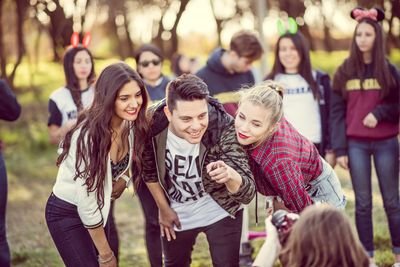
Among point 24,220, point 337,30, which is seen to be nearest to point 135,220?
point 24,220

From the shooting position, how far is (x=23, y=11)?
1144 cm

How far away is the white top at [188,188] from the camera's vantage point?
11.8 feet

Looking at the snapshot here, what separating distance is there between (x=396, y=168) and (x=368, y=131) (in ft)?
1.13

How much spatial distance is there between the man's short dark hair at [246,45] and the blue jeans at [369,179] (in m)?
0.98

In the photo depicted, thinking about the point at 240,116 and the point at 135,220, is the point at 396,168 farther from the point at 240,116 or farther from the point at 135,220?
the point at 135,220

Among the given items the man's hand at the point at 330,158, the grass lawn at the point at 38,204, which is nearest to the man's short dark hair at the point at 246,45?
the man's hand at the point at 330,158

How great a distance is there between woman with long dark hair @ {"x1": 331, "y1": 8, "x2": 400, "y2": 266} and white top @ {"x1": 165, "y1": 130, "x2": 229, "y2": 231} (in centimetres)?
149

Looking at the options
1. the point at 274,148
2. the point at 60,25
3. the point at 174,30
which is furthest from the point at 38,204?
the point at 174,30

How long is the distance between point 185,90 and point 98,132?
0.51 metres

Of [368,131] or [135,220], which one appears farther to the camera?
[135,220]

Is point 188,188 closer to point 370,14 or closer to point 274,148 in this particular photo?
point 274,148

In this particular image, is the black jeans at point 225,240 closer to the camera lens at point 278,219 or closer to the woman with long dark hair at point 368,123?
the camera lens at point 278,219

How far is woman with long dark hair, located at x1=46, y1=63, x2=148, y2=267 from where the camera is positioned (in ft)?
10.8

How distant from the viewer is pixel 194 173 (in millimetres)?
3623
